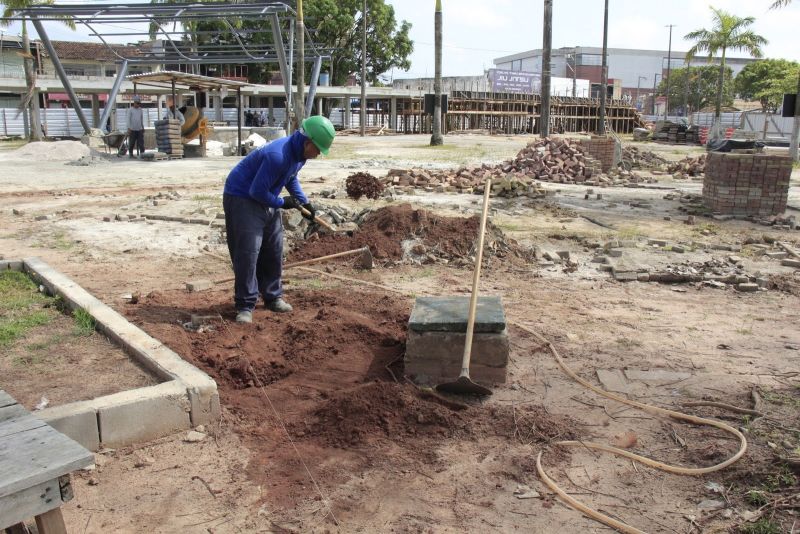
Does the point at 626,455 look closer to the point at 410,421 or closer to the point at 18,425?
the point at 410,421

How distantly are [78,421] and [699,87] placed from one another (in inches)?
3086

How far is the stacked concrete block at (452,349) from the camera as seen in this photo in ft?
14.9

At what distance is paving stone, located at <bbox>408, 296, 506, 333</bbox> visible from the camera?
4555mm

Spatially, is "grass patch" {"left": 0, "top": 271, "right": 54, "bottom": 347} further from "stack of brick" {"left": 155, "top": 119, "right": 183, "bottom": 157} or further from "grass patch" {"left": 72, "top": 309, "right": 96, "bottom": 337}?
"stack of brick" {"left": 155, "top": 119, "right": 183, "bottom": 157}

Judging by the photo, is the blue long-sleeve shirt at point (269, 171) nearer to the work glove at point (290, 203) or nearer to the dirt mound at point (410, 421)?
the work glove at point (290, 203)

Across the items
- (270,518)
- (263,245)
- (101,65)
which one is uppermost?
(101,65)

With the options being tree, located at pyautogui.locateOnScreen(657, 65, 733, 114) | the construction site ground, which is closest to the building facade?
tree, located at pyautogui.locateOnScreen(657, 65, 733, 114)

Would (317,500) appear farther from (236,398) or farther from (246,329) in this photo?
(246,329)

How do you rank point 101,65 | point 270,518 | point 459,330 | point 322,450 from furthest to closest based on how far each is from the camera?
point 101,65 → point 459,330 → point 322,450 → point 270,518

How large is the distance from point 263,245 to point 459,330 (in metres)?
2.11

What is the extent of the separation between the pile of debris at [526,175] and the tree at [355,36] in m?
30.5

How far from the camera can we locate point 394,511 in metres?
3.13

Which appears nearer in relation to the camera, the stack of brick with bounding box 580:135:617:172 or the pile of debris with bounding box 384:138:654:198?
the pile of debris with bounding box 384:138:654:198

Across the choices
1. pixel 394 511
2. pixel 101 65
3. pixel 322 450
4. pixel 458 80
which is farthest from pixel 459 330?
pixel 458 80
